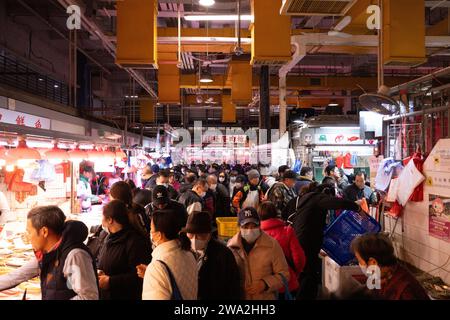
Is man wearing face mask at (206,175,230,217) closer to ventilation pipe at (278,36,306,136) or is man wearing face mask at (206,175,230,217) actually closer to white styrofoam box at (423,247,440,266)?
ventilation pipe at (278,36,306,136)

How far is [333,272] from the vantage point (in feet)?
15.0

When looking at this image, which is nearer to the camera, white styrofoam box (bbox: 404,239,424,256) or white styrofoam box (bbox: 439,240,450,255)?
white styrofoam box (bbox: 439,240,450,255)

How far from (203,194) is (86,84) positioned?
10046 millimetres

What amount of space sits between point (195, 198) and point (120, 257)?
9.63 ft

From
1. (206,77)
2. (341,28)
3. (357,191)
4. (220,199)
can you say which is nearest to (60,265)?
(220,199)

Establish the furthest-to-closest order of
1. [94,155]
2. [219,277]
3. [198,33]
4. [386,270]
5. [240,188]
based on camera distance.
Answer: [198,33] → [240,188] → [94,155] → [219,277] → [386,270]

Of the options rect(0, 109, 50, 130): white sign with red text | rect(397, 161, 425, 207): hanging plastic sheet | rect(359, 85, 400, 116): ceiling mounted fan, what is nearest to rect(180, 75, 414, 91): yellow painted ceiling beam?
rect(0, 109, 50, 130): white sign with red text

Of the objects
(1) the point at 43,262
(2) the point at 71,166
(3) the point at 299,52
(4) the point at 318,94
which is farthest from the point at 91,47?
(1) the point at 43,262

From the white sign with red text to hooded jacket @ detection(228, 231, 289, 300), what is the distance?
4.45m

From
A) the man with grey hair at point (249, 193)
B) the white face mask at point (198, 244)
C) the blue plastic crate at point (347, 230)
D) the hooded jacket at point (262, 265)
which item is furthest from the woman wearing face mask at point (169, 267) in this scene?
the man with grey hair at point (249, 193)

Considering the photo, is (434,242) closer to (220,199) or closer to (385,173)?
(385,173)

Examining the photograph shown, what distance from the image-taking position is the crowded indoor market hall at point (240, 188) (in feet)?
8.55

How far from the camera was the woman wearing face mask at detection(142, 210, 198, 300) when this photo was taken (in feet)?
7.89

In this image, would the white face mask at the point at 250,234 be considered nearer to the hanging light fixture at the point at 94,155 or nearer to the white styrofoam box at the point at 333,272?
the white styrofoam box at the point at 333,272
